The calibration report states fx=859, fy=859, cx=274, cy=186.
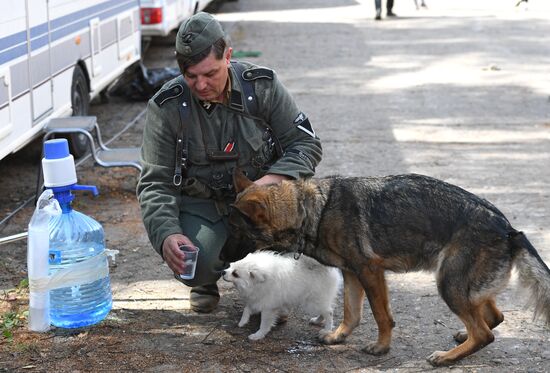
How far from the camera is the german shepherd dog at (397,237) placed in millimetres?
4246

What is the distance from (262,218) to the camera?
14.3 feet

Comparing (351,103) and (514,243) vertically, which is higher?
(514,243)

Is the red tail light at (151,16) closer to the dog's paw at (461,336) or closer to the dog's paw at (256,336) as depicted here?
the dog's paw at (256,336)

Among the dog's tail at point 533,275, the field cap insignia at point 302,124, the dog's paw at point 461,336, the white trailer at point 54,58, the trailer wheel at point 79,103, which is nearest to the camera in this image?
the dog's tail at point 533,275

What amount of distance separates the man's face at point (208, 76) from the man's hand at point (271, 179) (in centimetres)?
52

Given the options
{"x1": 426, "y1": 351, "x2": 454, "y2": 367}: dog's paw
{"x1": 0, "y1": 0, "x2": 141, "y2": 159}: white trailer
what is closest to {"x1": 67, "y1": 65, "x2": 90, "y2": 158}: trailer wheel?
{"x1": 0, "y1": 0, "x2": 141, "y2": 159}: white trailer

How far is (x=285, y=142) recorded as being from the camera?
4.98m

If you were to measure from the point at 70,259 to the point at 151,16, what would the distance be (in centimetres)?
864

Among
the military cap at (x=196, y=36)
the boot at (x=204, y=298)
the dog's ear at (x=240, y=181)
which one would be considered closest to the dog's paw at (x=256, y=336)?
the boot at (x=204, y=298)

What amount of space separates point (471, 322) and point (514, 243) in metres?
0.46

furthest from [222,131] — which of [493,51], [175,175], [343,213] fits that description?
[493,51]

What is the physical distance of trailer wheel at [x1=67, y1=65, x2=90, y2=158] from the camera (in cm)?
861

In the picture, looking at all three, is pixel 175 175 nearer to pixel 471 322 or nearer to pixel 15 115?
pixel 471 322

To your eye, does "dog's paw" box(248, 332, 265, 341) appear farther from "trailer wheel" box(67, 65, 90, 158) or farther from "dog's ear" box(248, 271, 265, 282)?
"trailer wheel" box(67, 65, 90, 158)
